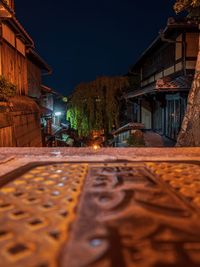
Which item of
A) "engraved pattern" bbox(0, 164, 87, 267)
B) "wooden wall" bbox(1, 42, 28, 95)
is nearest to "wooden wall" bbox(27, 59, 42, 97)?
"wooden wall" bbox(1, 42, 28, 95)

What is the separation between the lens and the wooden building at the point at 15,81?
7.83 metres

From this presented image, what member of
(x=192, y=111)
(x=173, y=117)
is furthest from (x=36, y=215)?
(x=173, y=117)

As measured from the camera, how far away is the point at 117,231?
4.83 feet

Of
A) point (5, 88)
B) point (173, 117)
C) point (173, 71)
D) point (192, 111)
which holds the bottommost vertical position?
point (173, 117)

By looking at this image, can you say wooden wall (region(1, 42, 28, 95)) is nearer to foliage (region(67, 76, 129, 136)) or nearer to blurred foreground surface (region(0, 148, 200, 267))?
foliage (region(67, 76, 129, 136))

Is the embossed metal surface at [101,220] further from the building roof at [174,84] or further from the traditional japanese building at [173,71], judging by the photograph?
the traditional japanese building at [173,71]

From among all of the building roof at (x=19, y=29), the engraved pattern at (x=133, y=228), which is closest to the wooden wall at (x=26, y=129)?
the building roof at (x=19, y=29)

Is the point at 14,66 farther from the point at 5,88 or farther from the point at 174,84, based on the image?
the point at 174,84

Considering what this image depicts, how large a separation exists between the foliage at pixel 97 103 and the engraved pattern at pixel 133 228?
16340 millimetres

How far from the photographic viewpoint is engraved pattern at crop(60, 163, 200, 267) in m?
1.22

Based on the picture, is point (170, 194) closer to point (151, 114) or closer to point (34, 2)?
point (151, 114)

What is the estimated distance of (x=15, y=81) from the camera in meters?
A: 11.4

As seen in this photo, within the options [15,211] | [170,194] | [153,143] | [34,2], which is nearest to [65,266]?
[15,211]

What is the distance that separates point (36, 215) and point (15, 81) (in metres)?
10.7
